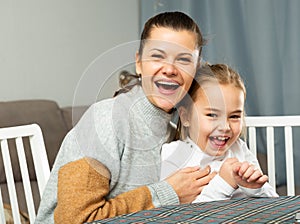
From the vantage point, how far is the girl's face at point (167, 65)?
1242 millimetres

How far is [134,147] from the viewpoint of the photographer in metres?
1.39

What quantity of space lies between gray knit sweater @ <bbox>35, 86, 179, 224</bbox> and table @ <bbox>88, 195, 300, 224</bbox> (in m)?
0.18

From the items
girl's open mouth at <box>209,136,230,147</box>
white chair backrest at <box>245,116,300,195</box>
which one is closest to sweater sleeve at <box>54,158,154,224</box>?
girl's open mouth at <box>209,136,230,147</box>

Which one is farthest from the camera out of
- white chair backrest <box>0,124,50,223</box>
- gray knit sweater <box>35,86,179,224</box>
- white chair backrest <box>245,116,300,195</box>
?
white chair backrest <box>245,116,300,195</box>

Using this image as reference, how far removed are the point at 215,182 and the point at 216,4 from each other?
73.5 inches

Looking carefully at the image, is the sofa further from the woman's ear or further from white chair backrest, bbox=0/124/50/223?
the woman's ear

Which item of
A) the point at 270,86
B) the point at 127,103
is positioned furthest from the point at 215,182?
the point at 270,86

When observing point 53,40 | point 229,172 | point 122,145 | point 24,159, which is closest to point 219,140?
point 229,172

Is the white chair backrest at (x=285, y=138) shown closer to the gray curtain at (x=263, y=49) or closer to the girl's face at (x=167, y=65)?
the girl's face at (x=167, y=65)

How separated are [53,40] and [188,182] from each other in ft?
7.05

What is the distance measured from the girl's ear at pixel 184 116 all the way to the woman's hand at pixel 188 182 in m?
0.11

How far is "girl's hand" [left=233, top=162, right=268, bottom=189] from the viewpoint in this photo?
1.31 metres

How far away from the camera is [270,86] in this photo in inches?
116

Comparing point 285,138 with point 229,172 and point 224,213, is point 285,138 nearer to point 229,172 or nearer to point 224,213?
point 229,172
